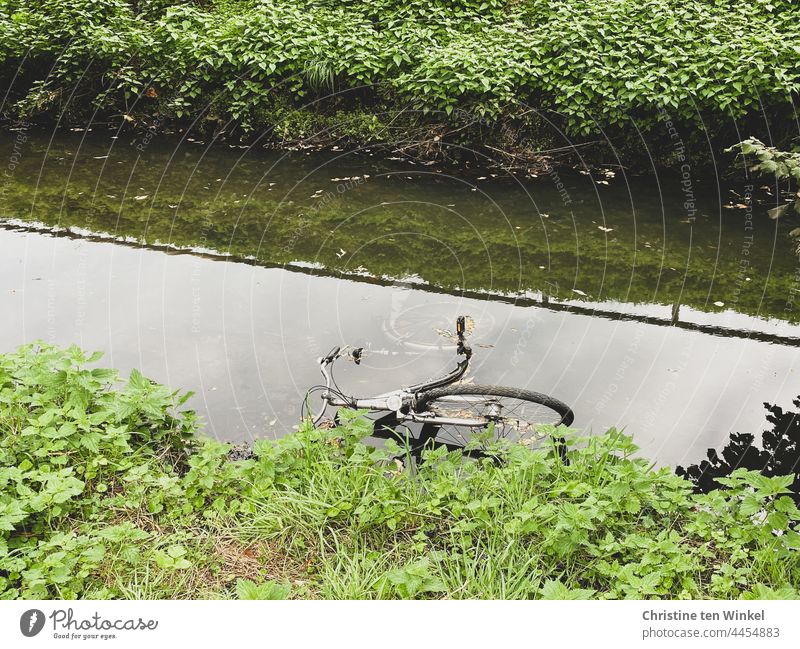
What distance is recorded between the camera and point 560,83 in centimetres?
861

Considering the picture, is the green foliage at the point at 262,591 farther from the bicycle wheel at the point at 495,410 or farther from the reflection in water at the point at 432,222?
the reflection in water at the point at 432,222

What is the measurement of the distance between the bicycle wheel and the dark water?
413 mm

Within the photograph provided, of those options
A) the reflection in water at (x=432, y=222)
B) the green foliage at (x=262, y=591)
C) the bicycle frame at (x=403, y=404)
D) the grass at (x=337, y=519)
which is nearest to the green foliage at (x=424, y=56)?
the reflection in water at (x=432, y=222)

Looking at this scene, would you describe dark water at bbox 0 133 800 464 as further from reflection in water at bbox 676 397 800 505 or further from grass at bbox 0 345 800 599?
grass at bbox 0 345 800 599

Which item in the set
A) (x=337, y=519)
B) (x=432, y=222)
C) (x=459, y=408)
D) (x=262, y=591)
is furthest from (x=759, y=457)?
(x=432, y=222)

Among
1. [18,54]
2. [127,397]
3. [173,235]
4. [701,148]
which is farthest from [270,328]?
[18,54]

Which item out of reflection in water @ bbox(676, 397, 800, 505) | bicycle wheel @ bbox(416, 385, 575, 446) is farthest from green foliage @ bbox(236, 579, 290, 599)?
reflection in water @ bbox(676, 397, 800, 505)

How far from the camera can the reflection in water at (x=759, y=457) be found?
4289 millimetres

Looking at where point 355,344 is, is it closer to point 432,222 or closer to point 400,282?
point 400,282

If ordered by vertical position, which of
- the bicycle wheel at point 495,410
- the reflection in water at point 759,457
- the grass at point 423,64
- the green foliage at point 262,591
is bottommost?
the green foliage at point 262,591

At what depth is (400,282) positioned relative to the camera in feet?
21.8

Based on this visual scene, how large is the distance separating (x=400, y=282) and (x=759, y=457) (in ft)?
11.1

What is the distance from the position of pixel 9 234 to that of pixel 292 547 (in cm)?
586

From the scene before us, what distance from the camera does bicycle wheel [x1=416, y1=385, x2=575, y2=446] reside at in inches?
171
